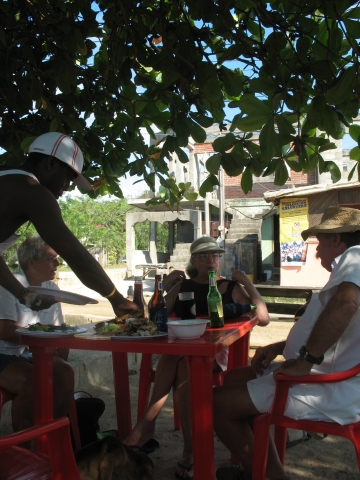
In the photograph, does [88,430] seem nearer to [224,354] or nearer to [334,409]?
[224,354]

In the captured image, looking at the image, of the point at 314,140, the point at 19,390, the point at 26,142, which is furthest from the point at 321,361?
the point at 26,142

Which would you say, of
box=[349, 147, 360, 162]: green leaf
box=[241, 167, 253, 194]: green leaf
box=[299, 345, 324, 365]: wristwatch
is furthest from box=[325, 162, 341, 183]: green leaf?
box=[299, 345, 324, 365]: wristwatch

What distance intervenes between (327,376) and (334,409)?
0.49ft

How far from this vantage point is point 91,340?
2.36 metres

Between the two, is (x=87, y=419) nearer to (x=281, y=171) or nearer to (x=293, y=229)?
(x=281, y=171)

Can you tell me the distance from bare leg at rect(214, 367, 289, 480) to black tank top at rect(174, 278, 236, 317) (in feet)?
3.97

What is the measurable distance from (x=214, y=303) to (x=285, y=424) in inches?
32.8

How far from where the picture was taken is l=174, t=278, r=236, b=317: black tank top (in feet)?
12.0

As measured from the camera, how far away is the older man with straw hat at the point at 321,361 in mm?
2141

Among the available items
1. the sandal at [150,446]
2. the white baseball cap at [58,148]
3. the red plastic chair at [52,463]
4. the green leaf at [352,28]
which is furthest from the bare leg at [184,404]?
the green leaf at [352,28]

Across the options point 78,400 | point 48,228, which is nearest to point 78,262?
point 48,228

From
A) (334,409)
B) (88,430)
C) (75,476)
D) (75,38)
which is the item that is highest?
(75,38)

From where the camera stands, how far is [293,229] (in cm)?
1288

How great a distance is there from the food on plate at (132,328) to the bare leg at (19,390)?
50cm
